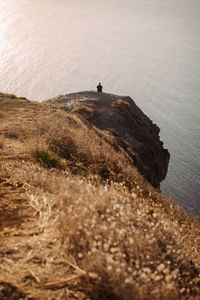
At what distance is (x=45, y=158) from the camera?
20.3 ft

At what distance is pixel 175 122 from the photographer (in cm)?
8088

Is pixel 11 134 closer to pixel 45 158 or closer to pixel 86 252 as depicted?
pixel 45 158

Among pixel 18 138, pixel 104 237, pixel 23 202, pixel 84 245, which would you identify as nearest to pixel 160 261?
pixel 104 237

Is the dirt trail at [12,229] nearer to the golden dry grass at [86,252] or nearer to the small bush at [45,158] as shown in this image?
the golden dry grass at [86,252]

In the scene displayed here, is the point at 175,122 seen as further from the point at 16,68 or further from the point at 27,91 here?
the point at 16,68

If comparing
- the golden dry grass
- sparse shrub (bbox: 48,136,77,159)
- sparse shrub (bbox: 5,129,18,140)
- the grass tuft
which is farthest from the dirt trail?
sparse shrub (bbox: 5,129,18,140)

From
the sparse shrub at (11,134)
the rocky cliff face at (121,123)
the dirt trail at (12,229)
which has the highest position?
the rocky cliff face at (121,123)

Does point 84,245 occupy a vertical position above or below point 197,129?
below

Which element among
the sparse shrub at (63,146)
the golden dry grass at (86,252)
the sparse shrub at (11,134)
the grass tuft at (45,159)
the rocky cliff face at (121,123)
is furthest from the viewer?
the rocky cliff face at (121,123)

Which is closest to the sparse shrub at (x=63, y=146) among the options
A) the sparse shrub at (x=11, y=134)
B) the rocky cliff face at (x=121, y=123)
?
the sparse shrub at (x=11, y=134)

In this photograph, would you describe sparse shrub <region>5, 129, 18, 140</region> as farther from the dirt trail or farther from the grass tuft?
the dirt trail

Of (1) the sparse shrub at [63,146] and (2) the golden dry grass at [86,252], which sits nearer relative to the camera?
(2) the golden dry grass at [86,252]

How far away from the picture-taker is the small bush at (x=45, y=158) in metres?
6.00

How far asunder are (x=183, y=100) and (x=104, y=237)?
110m
